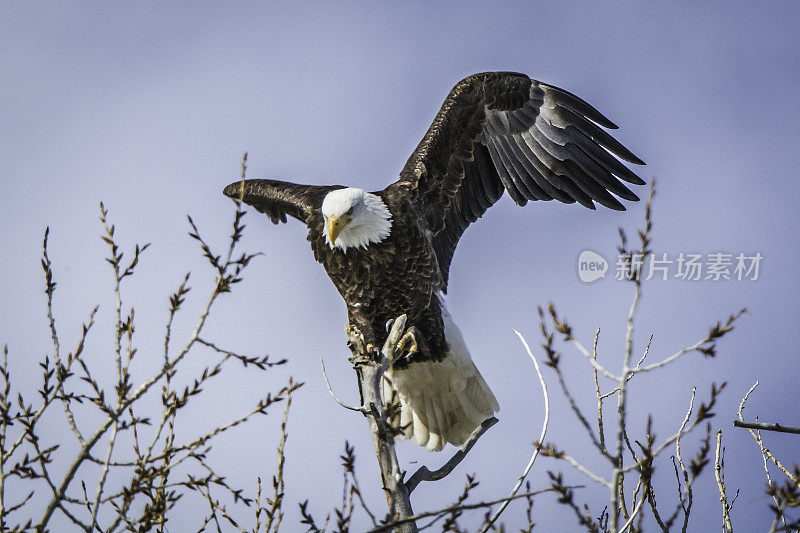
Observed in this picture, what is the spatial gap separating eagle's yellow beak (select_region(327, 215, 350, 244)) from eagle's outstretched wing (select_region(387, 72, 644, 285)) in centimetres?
41

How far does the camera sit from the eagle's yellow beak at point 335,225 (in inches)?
165

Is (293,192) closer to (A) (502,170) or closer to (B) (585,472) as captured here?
(A) (502,170)

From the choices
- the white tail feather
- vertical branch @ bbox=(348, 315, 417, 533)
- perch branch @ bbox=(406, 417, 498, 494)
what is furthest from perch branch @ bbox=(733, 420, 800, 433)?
the white tail feather

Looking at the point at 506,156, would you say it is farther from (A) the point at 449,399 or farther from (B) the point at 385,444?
(B) the point at 385,444

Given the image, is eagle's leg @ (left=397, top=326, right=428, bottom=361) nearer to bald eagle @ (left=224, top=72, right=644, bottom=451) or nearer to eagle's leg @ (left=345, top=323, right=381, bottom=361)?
bald eagle @ (left=224, top=72, right=644, bottom=451)

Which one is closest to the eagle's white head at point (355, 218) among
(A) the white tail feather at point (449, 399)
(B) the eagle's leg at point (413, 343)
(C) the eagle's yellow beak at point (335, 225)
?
(C) the eagle's yellow beak at point (335, 225)

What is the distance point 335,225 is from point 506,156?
43.0 inches

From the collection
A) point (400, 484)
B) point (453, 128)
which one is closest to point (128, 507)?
point (400, 484)

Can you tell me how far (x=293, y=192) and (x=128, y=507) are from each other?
2.93 m

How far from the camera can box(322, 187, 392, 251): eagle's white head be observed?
13.9ft

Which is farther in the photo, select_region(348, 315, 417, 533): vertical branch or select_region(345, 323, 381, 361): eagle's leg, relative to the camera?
select_region(345, 323, 381, 361): eagle's leg

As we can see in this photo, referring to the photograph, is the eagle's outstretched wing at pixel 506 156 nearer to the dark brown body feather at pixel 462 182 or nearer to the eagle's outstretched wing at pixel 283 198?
the dark brown body feather at pixel 462 182

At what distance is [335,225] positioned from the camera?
4223 millimetres

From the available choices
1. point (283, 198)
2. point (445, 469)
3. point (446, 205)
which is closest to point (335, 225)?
point (446, 205)
